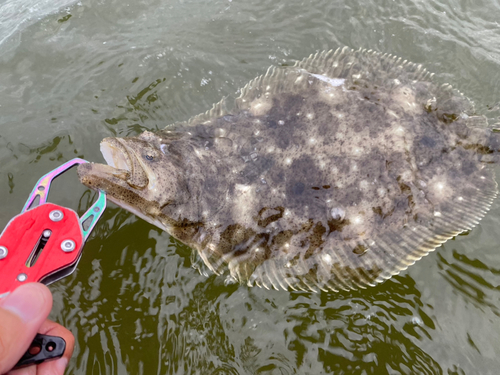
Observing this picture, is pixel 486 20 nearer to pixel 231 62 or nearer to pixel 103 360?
pixel 231 62

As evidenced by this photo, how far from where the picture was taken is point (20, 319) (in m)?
2.06

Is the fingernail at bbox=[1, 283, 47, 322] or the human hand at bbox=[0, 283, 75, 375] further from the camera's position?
the fingernail at bbox=[1, 283, 47, 322]

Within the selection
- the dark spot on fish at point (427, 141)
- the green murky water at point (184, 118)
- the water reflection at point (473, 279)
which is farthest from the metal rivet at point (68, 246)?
the water reflection at point (473, 279)

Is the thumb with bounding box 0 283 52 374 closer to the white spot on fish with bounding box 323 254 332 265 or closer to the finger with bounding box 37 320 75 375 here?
the finger with bounding box 37 320 75 375

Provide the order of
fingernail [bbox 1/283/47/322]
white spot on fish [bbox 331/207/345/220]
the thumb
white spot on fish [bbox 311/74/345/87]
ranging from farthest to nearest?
white spot on fish [bbox 311/74/345/87], white spot on fish [bbox 331/207/345/220], fingernail [bbox 1/283/47/322], the thumb

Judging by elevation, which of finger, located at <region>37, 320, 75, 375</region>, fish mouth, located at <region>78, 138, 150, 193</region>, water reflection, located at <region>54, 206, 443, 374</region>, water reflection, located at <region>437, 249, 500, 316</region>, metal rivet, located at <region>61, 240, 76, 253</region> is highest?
fish mouth, located at <region>78, 138, 150, 193</region>

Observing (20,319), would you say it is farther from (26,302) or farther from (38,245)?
(38,245)

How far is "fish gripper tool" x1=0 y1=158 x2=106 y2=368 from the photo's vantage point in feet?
8.17

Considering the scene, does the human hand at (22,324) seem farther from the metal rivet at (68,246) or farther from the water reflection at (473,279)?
the water reflection at (473,279)

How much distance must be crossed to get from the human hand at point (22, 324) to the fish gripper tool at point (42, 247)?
150 millimetres

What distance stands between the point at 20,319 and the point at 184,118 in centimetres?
329

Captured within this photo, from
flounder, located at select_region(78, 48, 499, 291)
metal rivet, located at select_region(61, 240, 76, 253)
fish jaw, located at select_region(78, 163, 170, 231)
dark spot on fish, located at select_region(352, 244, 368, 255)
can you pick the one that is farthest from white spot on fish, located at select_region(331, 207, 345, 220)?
metal rivet, located at select_region(61, 240, 76, 253)

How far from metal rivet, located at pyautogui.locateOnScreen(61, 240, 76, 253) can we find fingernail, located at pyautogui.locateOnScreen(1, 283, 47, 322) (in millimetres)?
487

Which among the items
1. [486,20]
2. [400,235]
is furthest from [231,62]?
[486,20]
